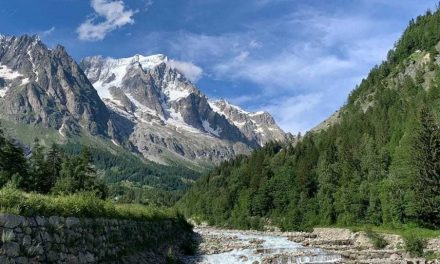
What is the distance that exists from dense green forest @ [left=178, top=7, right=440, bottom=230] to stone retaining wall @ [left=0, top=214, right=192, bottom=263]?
187 feet

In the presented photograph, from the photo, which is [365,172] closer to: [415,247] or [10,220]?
[415,247]

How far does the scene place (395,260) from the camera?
49781 mm

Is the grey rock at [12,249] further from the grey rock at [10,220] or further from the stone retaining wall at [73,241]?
the grey rock at [10,220]

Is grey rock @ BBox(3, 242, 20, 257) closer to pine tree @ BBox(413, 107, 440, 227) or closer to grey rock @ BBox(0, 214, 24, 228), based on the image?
grey rock @ BBox(0, 214, 24, 228)

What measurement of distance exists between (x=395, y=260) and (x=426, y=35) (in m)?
166

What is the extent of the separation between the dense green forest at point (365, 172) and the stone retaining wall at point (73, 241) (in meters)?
57.0

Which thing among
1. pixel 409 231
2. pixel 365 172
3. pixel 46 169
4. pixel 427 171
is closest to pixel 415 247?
pixel 409 231

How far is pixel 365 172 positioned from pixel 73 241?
9902 centimetres

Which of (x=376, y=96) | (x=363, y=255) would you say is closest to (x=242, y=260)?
(x=363, y=255)

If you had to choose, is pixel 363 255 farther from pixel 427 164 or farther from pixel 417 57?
pixel 417 57

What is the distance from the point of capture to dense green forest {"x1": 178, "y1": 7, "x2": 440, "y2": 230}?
82.7 m

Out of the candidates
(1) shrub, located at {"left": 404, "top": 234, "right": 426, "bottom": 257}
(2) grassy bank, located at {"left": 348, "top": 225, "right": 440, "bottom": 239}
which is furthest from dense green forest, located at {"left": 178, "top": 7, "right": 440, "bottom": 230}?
(1) shrub, located at {"left": 404, "top": 234, "right": 426, "bottom": 257}

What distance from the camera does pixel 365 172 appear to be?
111188 millimetres

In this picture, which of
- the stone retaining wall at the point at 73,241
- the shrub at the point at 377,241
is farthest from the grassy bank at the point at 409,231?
the stone retaining wall at the point at 73,241
